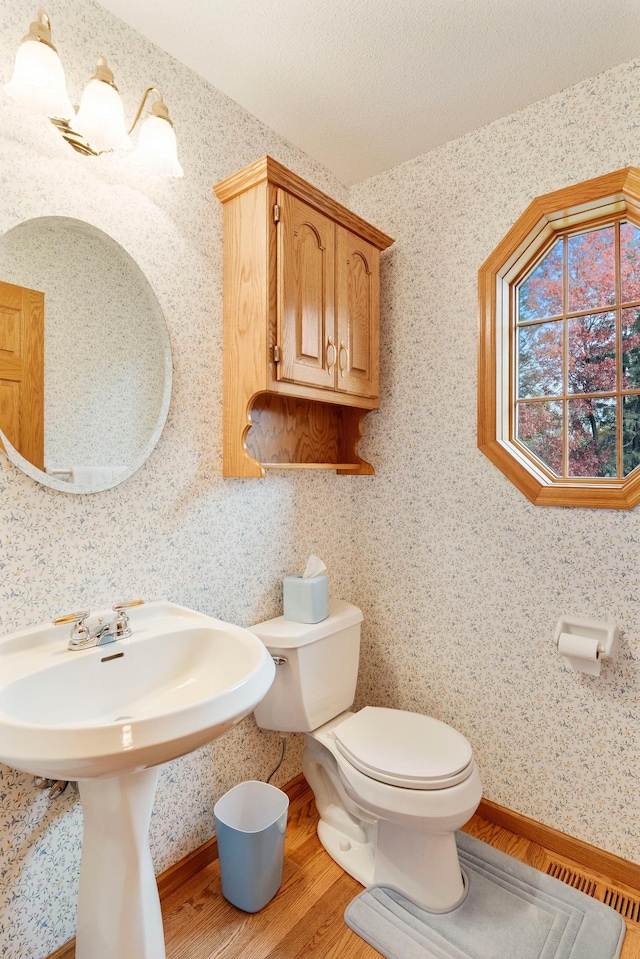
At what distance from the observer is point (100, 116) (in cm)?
117

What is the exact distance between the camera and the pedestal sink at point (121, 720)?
2.65ft

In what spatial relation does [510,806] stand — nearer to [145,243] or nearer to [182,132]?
[145,243]

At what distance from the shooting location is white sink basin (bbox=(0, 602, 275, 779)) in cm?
80

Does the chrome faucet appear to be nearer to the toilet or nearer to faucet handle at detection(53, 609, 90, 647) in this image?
faucet handle at detection(53, 609, 90, 647)

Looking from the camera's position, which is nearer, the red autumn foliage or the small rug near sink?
the small rug near sink

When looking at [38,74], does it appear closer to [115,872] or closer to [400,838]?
[115,872]

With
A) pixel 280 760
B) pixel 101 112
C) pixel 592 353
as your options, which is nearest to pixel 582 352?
pixel 592 353

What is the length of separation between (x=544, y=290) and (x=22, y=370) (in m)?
1.70

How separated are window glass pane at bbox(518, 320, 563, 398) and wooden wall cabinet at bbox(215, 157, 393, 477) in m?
0.56

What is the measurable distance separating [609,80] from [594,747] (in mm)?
2112

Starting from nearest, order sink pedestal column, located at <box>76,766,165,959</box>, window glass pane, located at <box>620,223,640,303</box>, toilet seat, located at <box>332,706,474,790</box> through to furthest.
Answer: sink pedestal column, located at <box>76,766,165,959</box> < toilet seat, located at <box>332,706,474,790</box> < window glass pane, located at <box>620,223,640,303</box>

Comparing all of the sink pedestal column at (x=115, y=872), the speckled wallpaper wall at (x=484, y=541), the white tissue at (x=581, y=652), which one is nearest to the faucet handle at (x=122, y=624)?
the sink pedestal column at (x=115, y=872)

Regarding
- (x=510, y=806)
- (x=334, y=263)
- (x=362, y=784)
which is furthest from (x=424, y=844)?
(x=334, y=263)

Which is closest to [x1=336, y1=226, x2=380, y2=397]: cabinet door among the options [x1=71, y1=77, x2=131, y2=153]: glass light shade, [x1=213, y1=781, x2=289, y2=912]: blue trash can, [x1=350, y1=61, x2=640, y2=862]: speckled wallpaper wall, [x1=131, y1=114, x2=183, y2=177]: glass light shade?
[x1=350, y1=61, x2=640, y2=862]: speckled wallpaper wall
